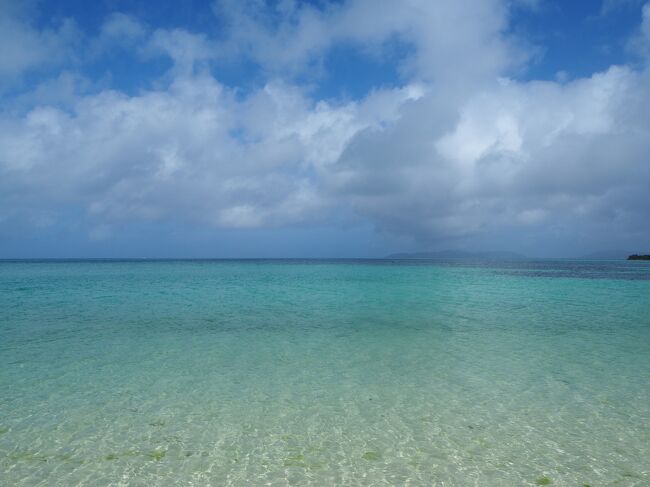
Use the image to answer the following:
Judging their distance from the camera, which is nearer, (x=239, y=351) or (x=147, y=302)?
(x=239, y=351)

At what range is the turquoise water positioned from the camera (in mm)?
6270

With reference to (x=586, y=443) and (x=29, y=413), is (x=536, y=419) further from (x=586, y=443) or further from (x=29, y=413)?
(x=29, y=413)

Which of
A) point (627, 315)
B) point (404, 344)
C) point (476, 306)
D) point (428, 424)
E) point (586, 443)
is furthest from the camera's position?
point (476, 306)

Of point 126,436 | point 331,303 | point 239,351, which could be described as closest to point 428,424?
point 126,436

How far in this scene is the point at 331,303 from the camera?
Answer: 27.5 metres

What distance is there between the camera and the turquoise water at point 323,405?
6.27 m

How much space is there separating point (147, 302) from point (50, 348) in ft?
47.9

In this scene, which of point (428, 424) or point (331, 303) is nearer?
point (428, 424)

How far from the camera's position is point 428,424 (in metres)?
7.90

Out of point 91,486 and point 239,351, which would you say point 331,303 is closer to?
point 239,351

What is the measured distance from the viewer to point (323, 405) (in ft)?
29.2

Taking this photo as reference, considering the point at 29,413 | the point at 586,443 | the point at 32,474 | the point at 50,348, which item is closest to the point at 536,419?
the point at 586,443

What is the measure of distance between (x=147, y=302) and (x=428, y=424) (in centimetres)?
2482

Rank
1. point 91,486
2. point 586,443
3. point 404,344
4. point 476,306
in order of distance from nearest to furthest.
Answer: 1. point 91,486
2. point 586,443
3. point 404,344
4. point 476,306
